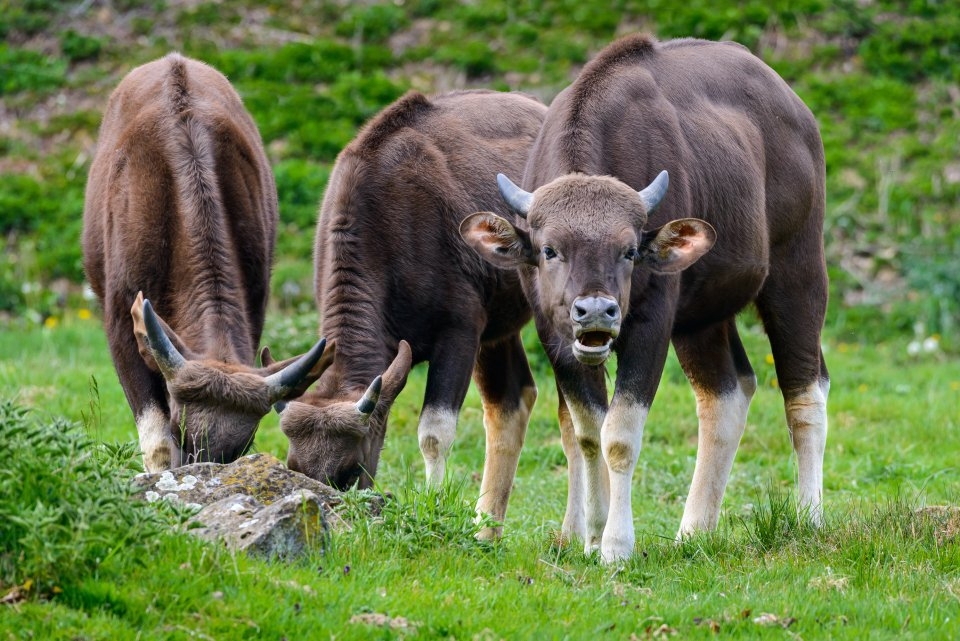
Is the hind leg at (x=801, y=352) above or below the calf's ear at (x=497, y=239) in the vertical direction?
below

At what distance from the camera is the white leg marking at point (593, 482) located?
291 inches

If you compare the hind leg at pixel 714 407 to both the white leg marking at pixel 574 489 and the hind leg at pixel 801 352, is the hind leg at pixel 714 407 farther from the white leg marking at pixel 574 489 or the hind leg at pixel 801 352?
the white leg marking at pixel 574 489

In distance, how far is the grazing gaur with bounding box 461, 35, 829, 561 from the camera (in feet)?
21.9

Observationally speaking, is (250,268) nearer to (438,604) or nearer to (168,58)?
(168,58)

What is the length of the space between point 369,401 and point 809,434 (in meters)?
2.75

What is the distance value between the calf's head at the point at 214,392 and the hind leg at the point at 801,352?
2778 millimetres

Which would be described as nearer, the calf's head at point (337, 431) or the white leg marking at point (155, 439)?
the calf's head at point (337, 431)

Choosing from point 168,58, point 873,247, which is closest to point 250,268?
point 168,58

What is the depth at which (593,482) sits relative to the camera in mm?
7672

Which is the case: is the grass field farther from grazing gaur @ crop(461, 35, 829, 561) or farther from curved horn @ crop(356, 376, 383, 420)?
curved horn @ crop(356, 376, 383, 420)

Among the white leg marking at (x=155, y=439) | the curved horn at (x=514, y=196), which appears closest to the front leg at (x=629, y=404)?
the curved horn at (x=514, y=196)

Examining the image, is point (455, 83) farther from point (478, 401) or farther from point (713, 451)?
point (713, 451)

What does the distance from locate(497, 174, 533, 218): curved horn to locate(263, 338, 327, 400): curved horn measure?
1.34m

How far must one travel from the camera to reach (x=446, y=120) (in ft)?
29.9
